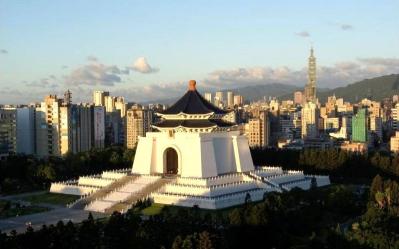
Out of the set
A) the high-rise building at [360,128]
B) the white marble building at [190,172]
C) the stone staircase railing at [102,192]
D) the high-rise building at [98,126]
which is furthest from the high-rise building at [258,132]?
the stone staircase railing at [102,192]

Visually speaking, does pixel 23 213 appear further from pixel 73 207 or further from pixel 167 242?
pixel 167 242

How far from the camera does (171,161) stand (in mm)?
30344

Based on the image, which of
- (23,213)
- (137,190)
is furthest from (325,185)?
(23,213)

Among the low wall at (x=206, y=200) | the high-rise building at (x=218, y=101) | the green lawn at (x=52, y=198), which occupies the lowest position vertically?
the green lawn at (x=52, y=198)

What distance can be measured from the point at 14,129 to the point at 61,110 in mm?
4124

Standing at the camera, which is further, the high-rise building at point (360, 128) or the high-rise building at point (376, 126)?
the high-rise building at point (376, 126)

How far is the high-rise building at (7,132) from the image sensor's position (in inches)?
1909

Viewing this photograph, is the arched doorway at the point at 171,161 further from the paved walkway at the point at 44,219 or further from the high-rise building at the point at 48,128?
the high-rise building at the point at 48,128

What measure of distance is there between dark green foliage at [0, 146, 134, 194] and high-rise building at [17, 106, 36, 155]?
17.0 metres

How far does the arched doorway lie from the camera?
3006 cm

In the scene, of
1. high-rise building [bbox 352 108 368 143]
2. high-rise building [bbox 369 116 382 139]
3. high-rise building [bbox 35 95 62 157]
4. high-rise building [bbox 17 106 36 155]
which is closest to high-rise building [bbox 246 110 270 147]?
high-rise building [bbox 352 108 368 143]

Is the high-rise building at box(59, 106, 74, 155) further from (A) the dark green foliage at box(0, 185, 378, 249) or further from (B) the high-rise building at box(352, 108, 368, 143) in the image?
(B) the high-rise building at box(352, 108, 368, 143)

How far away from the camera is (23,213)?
989 inches

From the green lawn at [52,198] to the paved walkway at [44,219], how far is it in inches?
71.6
